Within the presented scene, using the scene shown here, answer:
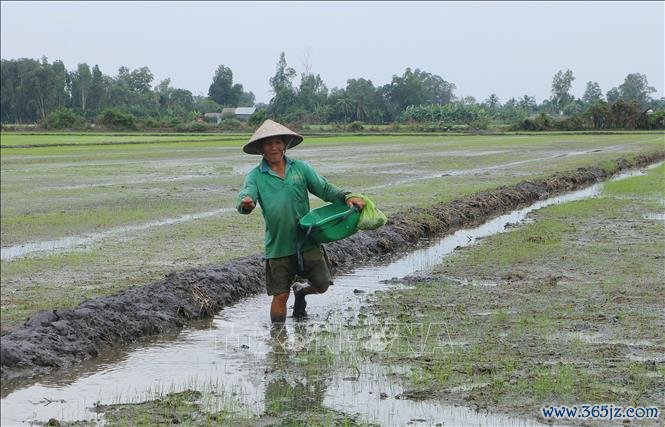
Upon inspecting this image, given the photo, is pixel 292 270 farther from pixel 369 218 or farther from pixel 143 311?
pixel 143 311

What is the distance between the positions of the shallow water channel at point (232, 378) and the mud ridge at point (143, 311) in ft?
0.54

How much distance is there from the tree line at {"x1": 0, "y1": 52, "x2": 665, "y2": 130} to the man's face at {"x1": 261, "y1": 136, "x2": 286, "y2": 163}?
2705cm

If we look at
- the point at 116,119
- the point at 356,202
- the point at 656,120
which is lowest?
A: the point at 656,120

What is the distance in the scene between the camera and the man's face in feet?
24.3

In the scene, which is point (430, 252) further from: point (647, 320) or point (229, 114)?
point (229, 114)

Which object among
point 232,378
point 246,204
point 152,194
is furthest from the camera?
point 152,194

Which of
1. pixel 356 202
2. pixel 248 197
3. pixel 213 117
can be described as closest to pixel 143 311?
pixel 248 197

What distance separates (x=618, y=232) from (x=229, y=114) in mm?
81287

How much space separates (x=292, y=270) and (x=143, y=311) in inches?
54.7

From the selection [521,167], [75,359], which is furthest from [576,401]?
[521,167]

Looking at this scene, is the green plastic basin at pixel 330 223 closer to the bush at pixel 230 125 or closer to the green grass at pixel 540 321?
the green grass at pixel 540 321

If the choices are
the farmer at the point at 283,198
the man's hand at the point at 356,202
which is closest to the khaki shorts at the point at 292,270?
the farmer at the point at 283,198

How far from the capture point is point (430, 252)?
42.9 feet

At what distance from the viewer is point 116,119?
218 feet
